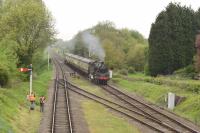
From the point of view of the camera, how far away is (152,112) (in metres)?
30.8

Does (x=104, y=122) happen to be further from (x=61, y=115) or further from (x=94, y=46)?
(x=94, y=46)

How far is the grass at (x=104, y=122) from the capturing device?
2416cm

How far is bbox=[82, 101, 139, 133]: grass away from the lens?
951 inches

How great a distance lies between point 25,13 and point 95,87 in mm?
12550

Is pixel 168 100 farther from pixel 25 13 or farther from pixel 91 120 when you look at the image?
pixel 25 13

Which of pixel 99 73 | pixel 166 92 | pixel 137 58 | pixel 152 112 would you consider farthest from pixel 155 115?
pixel 137 58

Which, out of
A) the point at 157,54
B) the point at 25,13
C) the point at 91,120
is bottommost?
the point at 91,120

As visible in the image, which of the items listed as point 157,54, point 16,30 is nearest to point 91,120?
point 16,30

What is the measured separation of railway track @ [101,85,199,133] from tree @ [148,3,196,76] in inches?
675

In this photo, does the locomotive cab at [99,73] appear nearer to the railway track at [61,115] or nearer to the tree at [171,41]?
the railway track at [61,115]

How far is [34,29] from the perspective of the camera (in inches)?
2010

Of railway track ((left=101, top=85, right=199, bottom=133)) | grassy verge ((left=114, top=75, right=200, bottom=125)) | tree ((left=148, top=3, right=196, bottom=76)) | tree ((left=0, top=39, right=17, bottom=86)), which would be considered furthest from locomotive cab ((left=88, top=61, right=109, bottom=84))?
tree ((left=0, top=39, right=17, bottom=86))

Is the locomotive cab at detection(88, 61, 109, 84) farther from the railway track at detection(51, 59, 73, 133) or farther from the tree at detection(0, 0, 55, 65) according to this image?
the railway track at detection(51, 59, 73, 133)

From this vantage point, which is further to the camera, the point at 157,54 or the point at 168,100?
the point at 157,54
